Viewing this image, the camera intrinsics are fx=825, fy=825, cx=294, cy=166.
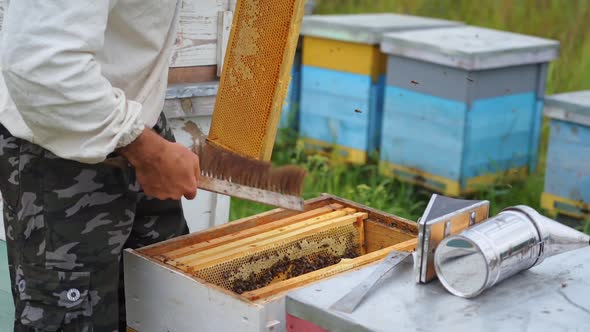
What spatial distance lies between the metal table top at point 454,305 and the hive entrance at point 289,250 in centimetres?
14

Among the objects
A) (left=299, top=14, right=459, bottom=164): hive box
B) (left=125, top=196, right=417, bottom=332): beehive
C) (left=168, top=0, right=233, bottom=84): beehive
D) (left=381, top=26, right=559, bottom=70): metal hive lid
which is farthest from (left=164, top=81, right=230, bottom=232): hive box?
(left=299, top=14, right=459, bottom=164): hive box

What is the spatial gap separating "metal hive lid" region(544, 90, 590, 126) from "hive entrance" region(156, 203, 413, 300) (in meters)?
1.70

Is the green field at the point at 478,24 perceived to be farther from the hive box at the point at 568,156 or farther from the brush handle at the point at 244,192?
the brush handle at the point at 244,192

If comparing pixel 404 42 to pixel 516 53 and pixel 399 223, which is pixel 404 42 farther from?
pixel 399 223

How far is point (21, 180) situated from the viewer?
65.9 inches

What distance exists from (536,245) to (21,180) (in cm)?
101

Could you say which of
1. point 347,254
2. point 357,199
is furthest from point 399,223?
point 357,199

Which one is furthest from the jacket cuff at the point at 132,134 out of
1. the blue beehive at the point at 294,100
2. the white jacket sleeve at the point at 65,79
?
the blue beehive at the point at 294,100

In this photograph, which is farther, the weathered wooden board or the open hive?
the weathered wooden board

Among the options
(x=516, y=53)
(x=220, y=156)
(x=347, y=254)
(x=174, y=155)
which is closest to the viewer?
(x=174, y=155)

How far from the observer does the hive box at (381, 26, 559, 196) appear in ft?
12.4

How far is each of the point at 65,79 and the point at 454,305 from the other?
0.76 metres

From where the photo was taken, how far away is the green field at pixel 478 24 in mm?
3998

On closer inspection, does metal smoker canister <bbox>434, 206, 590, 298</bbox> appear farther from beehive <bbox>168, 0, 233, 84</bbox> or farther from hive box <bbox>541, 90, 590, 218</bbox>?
hive box <bbox>541, 90, 590, 218</bbox>
